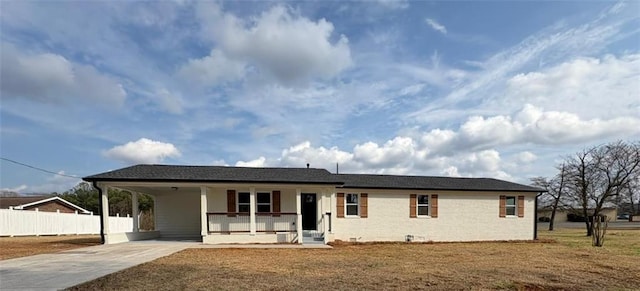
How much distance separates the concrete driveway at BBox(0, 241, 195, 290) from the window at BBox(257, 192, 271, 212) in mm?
6069

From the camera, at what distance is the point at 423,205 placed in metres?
19.6

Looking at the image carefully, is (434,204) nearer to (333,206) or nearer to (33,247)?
(333,206)

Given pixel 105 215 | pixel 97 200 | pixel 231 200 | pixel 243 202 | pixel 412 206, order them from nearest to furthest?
pixel 105 215, pixel 231 200, pixel 243 202, pixel 412 206, pixel 97 200

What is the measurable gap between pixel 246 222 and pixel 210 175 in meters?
2.45

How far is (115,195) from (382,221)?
32254 mm

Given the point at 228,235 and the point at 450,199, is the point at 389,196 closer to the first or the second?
the point at 450,199

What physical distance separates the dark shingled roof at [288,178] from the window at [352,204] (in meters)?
0.60

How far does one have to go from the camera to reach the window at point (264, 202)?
18031 millimetres

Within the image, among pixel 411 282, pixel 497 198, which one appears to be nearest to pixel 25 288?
pixel 411 282

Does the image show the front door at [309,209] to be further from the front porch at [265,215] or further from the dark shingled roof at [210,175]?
the dark shingled roof at [210,175]

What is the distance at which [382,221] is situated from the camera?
1894 centimetres

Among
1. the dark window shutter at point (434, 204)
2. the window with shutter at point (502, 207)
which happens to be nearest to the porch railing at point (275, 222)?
the dark window shutter at point (434, 204)

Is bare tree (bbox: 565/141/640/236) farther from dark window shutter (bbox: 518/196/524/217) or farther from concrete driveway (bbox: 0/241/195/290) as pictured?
concrete driveway (bbox: 0/241/195/290)

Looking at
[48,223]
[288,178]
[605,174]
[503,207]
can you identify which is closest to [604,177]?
[605,174]
